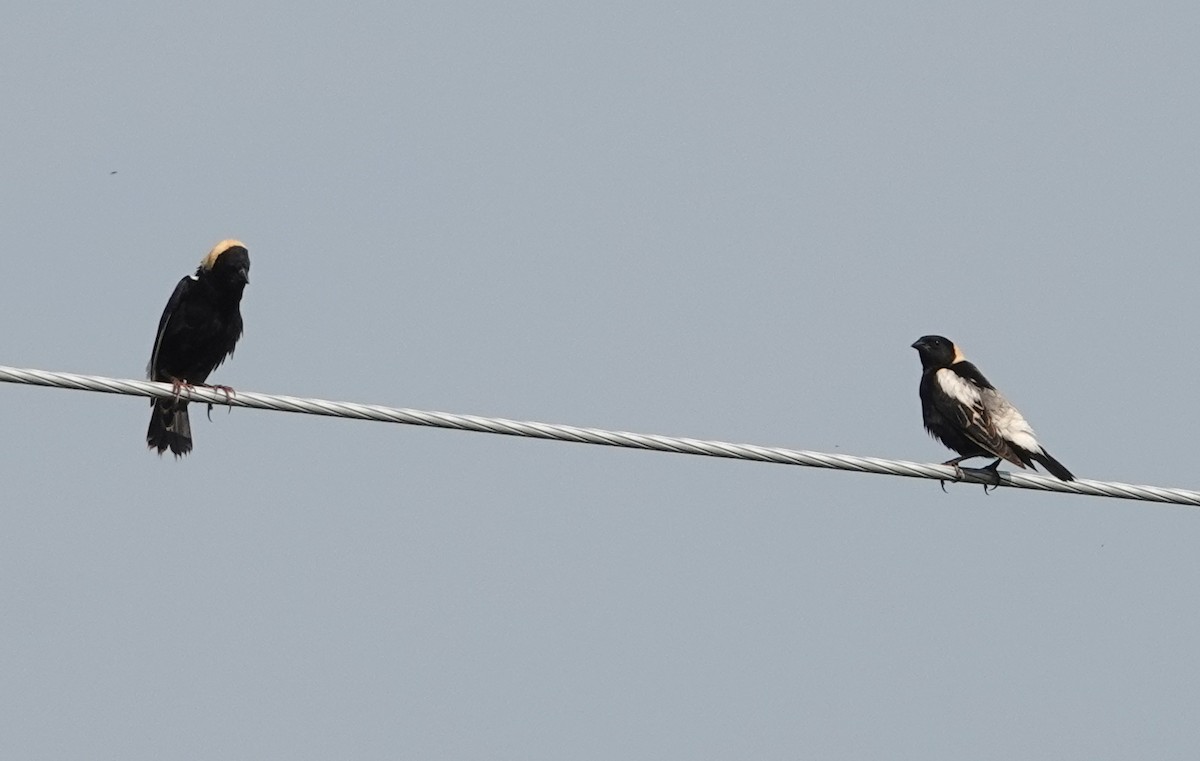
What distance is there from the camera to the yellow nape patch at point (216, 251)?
9.65m

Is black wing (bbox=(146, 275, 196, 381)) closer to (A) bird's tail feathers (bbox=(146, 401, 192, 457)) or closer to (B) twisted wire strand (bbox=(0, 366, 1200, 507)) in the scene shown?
(A) bird's tail feathers (bbox=(146, 401, 192, 457))

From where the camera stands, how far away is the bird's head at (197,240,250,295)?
31.0 feet

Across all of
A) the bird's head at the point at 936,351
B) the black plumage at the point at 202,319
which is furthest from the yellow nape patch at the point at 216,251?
the bird's head at the point at 936,351

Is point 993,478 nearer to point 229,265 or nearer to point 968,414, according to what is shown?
point 968,414

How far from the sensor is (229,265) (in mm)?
9531

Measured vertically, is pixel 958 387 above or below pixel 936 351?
below

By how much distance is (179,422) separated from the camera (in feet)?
30.8

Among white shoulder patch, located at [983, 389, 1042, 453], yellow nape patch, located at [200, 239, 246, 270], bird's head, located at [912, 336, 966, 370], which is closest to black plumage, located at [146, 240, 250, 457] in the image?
yellow nape patch, located at [200, 239, 246, 270]

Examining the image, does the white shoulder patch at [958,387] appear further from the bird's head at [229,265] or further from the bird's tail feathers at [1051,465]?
the bird's head at [229,265]

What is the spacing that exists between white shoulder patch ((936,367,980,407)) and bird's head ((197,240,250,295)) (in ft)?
12.0

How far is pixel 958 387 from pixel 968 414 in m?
0.30

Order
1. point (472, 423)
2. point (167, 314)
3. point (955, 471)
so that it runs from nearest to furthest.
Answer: point (472, 423) < point (955, 471) < point (167, 314)

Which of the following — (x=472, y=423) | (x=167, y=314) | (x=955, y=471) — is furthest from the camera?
(x=167, y=314)

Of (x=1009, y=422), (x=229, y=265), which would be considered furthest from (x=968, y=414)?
(x=229, y=265)
